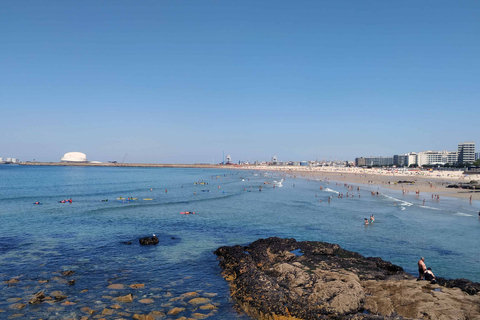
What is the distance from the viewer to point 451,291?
14539 millimetres

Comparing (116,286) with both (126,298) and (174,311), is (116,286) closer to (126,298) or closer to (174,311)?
(126,298)

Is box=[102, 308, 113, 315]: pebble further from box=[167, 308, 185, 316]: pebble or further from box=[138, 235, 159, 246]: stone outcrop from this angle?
box=[138, 235, 159, 246]: stone outcrop

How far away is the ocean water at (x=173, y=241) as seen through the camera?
16.0 meters

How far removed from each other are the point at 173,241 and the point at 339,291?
54.1 ft

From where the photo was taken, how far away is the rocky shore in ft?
43.0

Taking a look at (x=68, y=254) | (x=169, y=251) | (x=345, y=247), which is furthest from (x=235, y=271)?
(x=68, y=254)

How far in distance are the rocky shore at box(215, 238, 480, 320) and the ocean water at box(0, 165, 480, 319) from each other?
4.32ft

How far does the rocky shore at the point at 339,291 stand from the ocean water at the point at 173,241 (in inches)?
51.8

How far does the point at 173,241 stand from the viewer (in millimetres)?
27000

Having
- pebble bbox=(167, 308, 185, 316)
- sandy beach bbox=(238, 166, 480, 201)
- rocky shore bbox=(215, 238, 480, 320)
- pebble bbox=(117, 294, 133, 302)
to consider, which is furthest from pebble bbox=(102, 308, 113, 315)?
sandy beach bbox=(238, 166, 480, 201)

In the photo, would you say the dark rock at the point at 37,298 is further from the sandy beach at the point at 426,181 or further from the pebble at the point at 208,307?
the sandy beach at the point at 426,181

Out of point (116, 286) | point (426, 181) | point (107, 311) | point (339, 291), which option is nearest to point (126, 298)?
point (107, 311)

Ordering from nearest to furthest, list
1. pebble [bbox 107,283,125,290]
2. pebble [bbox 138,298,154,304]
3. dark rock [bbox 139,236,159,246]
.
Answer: pebble [bbox 138,298,154,304] < pebble [bbox 107,283,125,290] < dark rock [bbox 139,236,159,246]

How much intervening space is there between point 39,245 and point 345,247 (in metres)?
25.3
